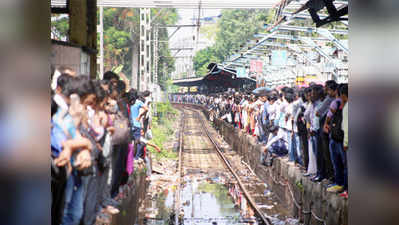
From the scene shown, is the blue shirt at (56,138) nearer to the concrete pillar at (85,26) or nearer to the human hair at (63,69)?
the human hair at (63,69)

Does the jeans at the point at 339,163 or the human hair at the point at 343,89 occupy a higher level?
the human hair at the point at 343,89

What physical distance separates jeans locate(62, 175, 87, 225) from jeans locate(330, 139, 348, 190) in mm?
2419

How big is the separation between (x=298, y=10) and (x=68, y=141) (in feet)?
8.57

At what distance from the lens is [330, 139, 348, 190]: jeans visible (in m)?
4.03

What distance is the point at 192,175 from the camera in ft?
14.4

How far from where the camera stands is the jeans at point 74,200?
142 inches

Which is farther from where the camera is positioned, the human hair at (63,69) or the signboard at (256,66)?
the signboard at (256,66)

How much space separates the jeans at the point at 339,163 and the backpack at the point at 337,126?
Answer: 49 millimetres

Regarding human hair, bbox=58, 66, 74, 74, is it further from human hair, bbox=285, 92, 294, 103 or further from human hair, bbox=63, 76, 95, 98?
human hair, bbox=285, 92, 294, 103

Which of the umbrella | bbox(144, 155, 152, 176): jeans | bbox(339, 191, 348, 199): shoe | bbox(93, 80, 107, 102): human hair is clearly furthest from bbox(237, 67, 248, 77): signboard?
bbox(339, 191, 348, 199): shoe

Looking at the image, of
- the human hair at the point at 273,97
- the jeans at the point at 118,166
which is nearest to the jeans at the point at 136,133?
the jeans at the point at 118,166
